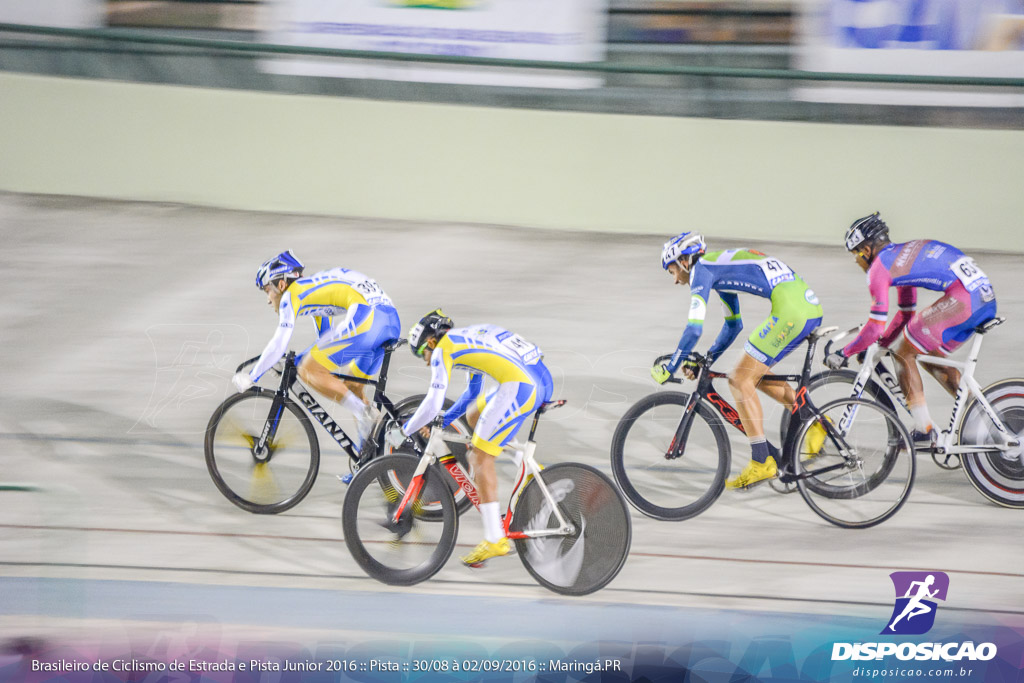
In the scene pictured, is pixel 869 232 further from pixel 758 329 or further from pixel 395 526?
pixel 395 526

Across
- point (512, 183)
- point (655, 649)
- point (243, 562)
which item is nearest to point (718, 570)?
point (655, 649)

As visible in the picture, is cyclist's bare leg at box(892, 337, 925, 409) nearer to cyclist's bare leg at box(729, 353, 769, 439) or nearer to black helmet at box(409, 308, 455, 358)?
cyclist's bare leg at box(729, 353, 769, 439)

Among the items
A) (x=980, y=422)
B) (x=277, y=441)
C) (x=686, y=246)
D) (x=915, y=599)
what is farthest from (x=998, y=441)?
(x=277, y=441)

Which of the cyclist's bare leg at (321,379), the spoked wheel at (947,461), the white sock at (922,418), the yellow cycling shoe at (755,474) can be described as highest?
the cyclist's bare leg at (321,379)

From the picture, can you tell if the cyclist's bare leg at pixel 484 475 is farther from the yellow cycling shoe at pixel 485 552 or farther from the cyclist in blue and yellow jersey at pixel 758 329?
the cyclist in blue and yellow jersey at pixel 758 329

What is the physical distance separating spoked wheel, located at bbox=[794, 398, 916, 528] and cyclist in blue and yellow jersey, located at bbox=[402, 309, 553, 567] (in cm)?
161

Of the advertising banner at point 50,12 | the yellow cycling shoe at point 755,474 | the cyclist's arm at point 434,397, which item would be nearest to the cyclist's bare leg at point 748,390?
the yellow cycling shoe at point 755,474

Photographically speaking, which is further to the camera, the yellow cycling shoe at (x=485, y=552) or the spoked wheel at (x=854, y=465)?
the spoked wheel at (x=854, y=465)

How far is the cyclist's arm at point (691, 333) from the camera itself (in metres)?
5.21

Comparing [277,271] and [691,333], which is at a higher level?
[277,271]

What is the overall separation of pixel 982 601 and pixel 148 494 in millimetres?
4487

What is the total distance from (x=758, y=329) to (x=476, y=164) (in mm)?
4756

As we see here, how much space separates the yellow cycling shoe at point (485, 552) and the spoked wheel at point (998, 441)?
8.88 ft

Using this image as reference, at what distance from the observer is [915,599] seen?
4.61 metres
